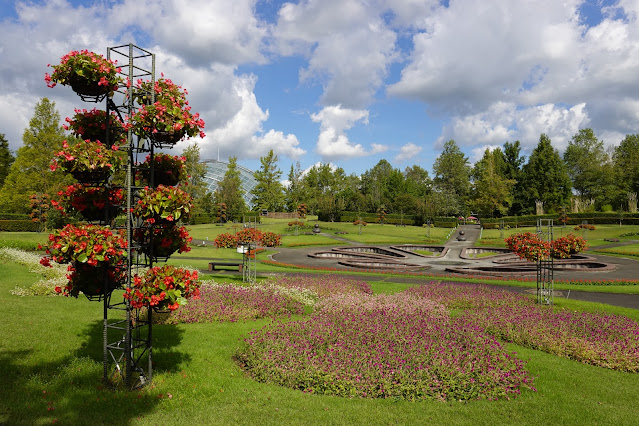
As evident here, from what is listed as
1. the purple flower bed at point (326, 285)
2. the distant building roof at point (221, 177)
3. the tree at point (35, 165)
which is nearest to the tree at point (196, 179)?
the tree at point (35, 165)

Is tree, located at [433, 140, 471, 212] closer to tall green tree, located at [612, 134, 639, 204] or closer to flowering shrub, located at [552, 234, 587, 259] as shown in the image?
tall green tree, located at [612, 134, 639, 204]

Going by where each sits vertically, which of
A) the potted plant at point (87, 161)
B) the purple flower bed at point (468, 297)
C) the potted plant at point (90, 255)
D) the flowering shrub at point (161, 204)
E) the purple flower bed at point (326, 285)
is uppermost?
the potted plant at point (87, 161)

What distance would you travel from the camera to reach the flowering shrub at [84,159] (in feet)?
22.1

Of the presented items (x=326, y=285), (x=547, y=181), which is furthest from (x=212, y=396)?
(x=547, y=181)

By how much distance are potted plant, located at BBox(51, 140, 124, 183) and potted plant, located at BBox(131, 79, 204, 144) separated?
688mm

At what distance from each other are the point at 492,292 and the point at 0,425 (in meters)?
17.0

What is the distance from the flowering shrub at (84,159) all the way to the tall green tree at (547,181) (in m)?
82.0

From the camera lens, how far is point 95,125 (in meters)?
7.61

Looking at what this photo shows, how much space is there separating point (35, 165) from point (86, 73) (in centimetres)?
5257

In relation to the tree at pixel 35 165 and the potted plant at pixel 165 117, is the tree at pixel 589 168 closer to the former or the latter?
the potted plant at pixel 165 117

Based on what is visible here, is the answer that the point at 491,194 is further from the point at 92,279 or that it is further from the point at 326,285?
the point at 92,279

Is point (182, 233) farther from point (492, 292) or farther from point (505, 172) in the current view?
point (505, 172)

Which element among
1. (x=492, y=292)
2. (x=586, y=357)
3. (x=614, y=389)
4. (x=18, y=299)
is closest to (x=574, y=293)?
(x=492, y=292)

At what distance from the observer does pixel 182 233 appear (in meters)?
8.00
